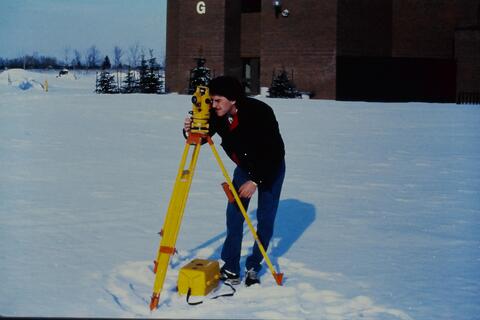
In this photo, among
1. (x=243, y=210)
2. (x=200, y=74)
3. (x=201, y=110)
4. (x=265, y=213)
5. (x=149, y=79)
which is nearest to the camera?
(x=201, y=110)

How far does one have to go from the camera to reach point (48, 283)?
15.6ft

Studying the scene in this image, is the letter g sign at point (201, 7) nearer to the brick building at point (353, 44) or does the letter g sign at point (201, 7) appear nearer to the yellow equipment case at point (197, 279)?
the brick building at point (353, 44)

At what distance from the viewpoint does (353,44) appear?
34.4m

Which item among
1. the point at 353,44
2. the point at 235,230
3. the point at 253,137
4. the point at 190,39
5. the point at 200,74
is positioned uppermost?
the point at 190,39

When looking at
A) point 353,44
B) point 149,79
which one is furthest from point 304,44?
point 149,79

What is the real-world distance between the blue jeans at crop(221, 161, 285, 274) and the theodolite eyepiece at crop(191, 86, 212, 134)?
25.3 inches

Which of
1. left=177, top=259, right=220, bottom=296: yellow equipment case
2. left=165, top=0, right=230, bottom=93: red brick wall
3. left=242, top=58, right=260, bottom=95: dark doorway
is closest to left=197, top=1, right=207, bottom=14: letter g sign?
left=165, top=0, right=230, bottom=93: red brick wall

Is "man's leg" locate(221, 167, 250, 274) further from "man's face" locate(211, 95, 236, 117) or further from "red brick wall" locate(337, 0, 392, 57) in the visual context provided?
"red brick wall" locate(337, 0, 392, 57)

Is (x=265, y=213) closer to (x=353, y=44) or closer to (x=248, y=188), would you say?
(x=248, y=188)

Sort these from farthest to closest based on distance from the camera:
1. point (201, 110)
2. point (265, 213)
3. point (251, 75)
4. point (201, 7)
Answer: point (251, 75)
point (201, 7)
point (265, 213)
point (201, 110)

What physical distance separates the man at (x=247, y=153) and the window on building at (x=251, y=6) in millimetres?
34739

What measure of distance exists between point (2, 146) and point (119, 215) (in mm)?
7673

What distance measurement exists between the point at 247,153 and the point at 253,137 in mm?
129

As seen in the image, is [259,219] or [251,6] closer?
[259,219]
